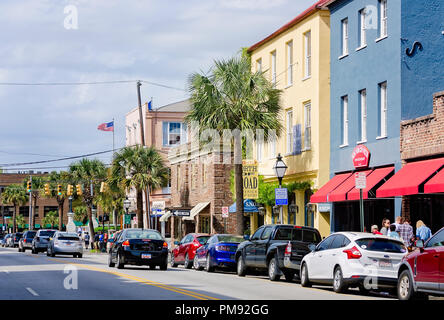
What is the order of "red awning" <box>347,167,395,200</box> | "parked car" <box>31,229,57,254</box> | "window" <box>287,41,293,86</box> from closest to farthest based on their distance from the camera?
"red awning" <box>347,167,395,200</box>, "window" <box>287,41,293,86</box>, "parked car" <box>31,229,57,254</box>

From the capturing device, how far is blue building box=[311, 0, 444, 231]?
3177cm

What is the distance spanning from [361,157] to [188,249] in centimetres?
826

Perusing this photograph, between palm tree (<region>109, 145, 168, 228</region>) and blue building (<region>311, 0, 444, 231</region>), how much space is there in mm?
22657

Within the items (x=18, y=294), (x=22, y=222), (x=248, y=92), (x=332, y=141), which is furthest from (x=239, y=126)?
(x=22, y=222)

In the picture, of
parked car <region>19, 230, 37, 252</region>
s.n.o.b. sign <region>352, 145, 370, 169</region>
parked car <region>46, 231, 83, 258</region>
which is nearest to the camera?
s.n.o.b. sign <region>352, 145, 370, 169</region>

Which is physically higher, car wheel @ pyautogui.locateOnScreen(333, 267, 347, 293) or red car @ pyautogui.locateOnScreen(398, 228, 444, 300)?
red car @ pyautogui.locateOnScreen(398, 228, 444, 300)

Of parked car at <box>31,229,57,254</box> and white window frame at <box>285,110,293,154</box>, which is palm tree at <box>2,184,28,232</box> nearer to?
parked car at <box>31,229,57,254</box>

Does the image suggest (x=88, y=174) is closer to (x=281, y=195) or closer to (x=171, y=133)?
(x=171, y=133)

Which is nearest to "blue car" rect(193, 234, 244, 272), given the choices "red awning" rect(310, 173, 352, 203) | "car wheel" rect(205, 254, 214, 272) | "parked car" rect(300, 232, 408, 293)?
"car wheel" rect(205, 254, 214, 272)

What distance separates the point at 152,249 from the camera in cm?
3077

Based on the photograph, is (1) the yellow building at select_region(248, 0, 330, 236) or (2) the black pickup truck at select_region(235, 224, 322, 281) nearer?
(2) the black pickup truck at select_region(235, 224, 322, 281)

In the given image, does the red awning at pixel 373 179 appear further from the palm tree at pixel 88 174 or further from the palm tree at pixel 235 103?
the palm tree at pixel 88 174

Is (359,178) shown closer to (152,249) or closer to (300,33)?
(152,249)

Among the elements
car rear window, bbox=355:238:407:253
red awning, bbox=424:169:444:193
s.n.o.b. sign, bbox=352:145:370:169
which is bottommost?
car rear window, bbox=355:238:407:253
